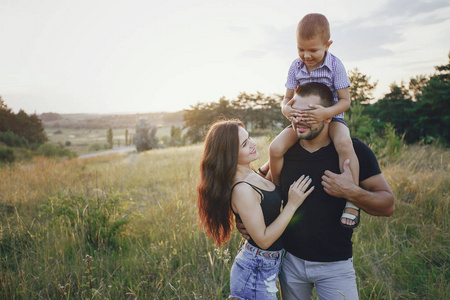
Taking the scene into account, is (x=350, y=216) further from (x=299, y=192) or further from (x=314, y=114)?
(x=314, y=114)

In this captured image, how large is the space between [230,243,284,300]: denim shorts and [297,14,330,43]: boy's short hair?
1.80 meters

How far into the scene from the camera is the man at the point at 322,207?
72.7 inches

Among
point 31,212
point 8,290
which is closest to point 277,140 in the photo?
point 8,290

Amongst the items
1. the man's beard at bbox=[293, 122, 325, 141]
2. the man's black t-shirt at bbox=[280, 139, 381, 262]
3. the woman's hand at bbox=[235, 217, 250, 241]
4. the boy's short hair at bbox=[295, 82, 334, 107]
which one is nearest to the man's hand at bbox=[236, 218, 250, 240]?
the woman's hand at bbox=[235, 217, 250, 241]

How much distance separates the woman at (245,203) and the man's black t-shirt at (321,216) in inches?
4.0

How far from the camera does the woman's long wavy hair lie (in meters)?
2.02

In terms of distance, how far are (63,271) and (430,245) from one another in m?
4.65

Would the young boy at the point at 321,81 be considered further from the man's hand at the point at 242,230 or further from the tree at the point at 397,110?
the tree at the point at 397,110

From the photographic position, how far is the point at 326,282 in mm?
1875

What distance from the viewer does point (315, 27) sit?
2139mm

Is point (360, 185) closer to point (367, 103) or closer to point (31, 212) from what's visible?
point (31, 212)

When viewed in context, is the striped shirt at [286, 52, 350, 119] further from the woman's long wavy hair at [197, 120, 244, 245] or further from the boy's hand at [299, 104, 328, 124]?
the woman's long wavy hair at [197, 120, 244, 245]

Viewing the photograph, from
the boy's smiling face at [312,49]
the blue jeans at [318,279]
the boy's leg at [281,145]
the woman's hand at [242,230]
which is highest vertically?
the boy's smiling face at [312,49]

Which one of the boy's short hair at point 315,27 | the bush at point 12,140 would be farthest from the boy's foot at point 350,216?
the bush at point 12,140
